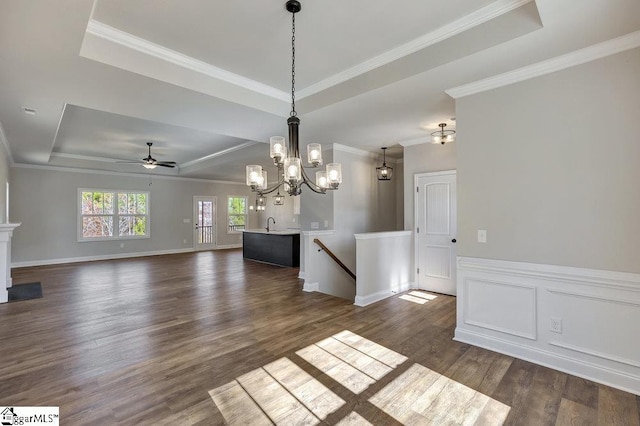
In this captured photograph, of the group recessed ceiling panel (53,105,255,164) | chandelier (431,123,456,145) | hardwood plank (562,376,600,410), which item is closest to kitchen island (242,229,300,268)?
recessed ceiling panel (53,105,255,164)

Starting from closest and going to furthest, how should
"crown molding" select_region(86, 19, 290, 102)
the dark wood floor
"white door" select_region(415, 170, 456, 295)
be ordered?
the dark wood floor, "crown molding" select_region(86, 19, 290, 102), "white door" select_region(415, 170, 456, 295)

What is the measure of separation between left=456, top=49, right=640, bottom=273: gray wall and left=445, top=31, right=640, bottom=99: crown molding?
49 mm

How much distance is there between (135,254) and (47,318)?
639cm

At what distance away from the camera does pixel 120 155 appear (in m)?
8.20

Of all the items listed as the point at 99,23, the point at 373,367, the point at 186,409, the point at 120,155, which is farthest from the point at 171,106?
the point at 120,155

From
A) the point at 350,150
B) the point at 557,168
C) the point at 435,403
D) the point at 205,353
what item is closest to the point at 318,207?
the point at 350,150

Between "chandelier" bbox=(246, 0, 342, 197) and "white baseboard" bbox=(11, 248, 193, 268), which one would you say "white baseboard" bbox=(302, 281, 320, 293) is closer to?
"chandelier" bbox=(246, 0, 342, 197)

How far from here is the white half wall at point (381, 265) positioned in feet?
14.9

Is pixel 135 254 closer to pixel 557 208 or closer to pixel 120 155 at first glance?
pixel 120 155

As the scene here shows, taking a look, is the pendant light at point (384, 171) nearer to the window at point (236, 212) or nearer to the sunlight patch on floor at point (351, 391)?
the sunlight patch on floor at point (351, 391)

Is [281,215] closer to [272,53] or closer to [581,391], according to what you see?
[272,53]

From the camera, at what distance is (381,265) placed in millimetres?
4887

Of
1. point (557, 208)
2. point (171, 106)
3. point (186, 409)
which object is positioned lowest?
point (186, 409)

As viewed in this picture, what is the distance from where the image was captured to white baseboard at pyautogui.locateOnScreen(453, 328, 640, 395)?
7.72 feet
